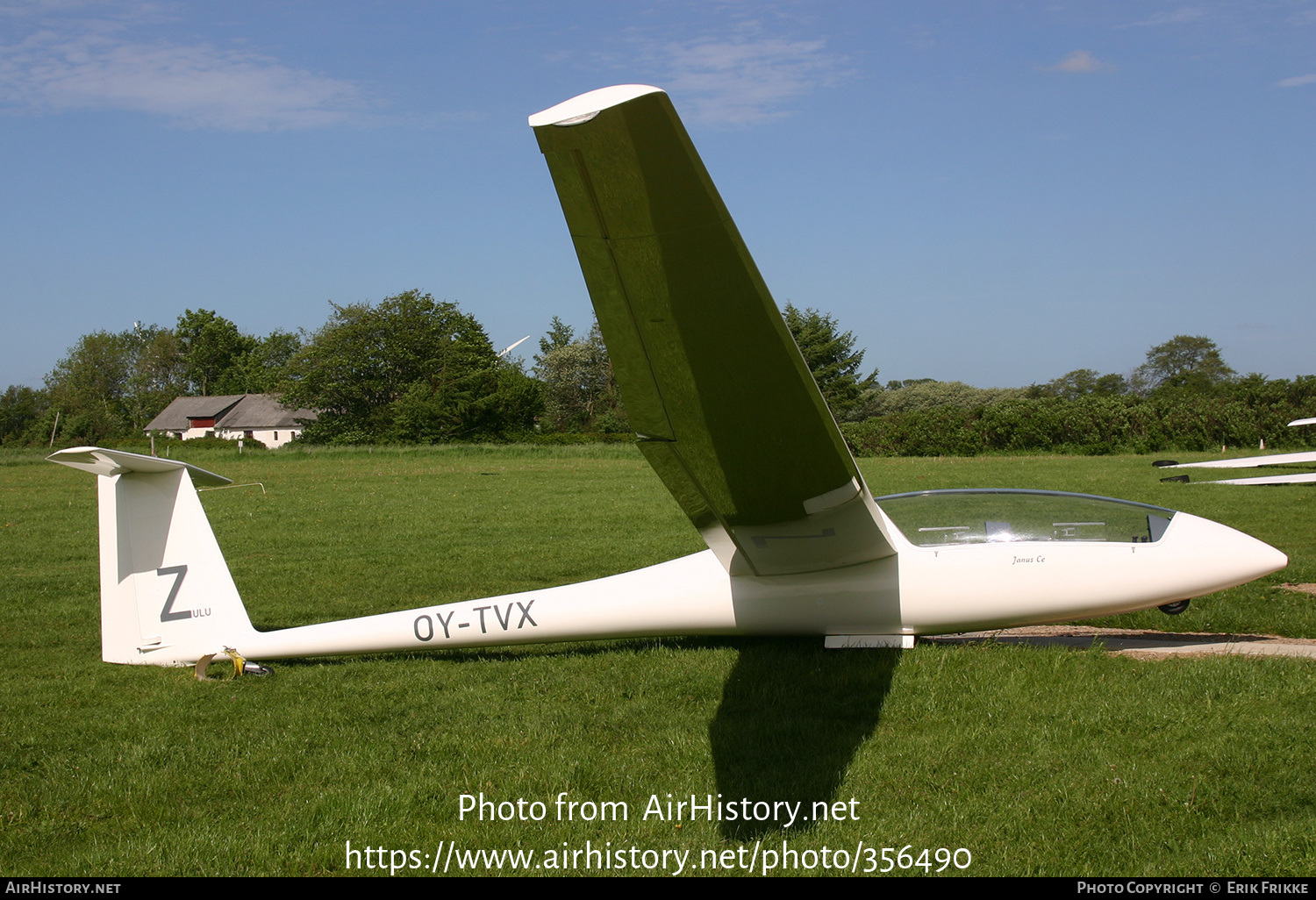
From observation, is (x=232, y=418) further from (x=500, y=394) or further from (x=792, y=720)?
(x=792, y=720)

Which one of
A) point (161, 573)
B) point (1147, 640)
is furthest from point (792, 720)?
point (161, 573)

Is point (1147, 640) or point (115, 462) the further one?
point (1147, 640)

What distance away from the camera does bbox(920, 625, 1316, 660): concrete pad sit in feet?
20.4

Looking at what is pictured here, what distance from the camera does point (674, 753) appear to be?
15.4 feet

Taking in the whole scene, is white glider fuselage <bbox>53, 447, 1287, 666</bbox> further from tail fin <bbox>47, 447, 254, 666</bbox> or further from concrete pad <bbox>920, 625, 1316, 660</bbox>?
concrete pad <bbox>920, 625, 1316, 660</bbox>

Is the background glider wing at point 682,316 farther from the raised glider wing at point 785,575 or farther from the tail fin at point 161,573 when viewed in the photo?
the tail fin at point 161,573

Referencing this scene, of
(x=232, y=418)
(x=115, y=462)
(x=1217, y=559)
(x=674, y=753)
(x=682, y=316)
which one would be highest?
(x=232, y=418)

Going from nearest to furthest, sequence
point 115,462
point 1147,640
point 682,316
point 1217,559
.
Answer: point 682,316 < point 115,462 < point 1217,559 < point 1147,640

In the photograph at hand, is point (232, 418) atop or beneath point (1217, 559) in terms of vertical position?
atop

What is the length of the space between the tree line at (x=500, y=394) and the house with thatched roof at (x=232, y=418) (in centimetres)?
477

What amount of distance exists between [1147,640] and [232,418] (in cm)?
9744

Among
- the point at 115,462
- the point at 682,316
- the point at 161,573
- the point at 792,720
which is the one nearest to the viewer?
the point at 682,316

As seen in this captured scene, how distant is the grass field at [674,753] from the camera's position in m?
3.72

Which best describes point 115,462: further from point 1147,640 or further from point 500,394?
point 500,394
